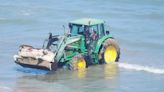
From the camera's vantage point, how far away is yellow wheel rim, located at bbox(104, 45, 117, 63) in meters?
23.5

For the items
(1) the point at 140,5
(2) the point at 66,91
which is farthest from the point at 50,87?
(1) the point at 140,5

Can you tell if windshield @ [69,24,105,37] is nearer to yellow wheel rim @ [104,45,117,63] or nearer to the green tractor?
the green tractor

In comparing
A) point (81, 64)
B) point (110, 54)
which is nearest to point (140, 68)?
point (110, 54)

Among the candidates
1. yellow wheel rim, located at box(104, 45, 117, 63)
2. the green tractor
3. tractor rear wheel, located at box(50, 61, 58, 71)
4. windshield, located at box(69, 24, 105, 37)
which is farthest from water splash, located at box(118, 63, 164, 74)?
tractor rear wheel, located at box(50, 61, 58, 71)

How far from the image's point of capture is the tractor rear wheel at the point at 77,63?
21844mm

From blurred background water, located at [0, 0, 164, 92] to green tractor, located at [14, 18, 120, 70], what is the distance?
37cm

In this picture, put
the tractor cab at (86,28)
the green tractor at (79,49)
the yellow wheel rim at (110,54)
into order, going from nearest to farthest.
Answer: the green tractor at (79,49) → the tractor cab at (86,28) → the yellow wheel rim at (110,54)

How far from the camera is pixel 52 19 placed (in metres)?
37.7

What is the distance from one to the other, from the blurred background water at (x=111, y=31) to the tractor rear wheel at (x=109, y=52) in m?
0.32

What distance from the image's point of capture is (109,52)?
23.8 meters

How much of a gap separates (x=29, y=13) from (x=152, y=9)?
837cm

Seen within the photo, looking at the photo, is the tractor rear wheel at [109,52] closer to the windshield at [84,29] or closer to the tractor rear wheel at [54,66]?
the windshield at [84,29]

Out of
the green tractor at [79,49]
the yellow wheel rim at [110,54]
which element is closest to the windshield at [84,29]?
the green tractor at [79,49]

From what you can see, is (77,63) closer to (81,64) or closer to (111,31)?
(81,64)
